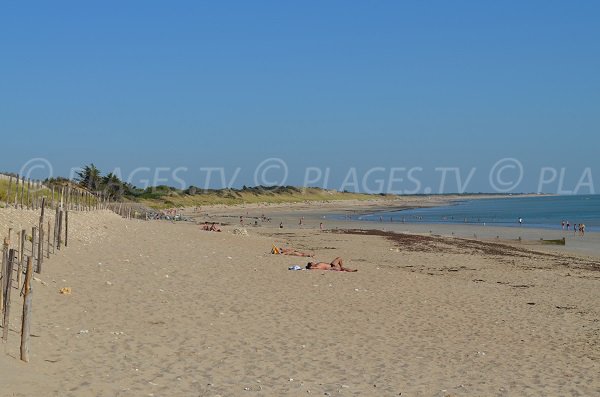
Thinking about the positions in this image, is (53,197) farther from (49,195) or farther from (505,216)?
(505,216)

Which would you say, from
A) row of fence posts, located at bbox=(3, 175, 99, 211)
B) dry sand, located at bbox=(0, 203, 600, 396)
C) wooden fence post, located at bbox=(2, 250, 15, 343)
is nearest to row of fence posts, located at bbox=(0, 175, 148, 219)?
row of fence posts, located at bbox=(3, 175, 99, 211)

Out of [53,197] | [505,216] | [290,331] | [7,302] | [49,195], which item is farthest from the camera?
[505,216]

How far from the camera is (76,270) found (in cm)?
1636

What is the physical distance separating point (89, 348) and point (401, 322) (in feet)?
20.1

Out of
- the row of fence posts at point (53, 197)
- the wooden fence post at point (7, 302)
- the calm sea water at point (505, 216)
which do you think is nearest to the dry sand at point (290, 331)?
the wooden fence post at point (7, 302)

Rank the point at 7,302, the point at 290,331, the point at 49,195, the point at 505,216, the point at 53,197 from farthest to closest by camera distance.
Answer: the point at 505,216, the point at 49,195, the point at 53,197, the point at 290,331, the point at 7,302

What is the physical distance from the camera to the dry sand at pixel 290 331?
8492mm

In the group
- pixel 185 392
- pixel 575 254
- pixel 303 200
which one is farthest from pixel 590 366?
pixel 303 200

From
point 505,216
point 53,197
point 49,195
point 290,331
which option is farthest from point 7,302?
point 505,216

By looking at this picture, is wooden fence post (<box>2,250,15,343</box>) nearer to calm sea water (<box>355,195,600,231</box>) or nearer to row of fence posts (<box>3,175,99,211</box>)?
row of fence posts (<box>3,175,99,211</box>)

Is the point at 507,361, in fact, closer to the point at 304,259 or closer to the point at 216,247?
the point at 304,259

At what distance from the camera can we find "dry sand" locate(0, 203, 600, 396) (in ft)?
27.9

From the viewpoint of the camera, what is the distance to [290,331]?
1168 centimetres

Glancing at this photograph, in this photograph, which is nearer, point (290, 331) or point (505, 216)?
point (290, 331)
